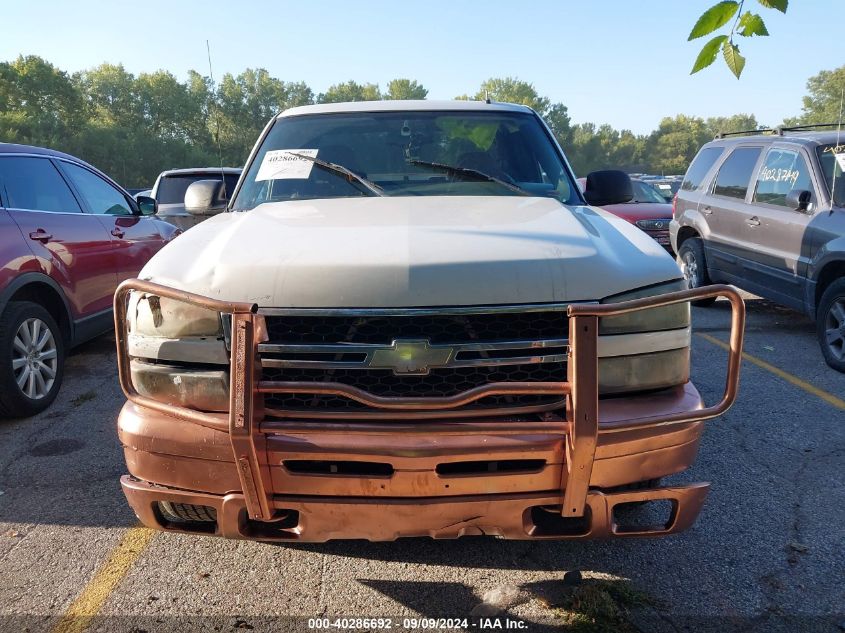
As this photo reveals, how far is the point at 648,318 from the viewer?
2297 mm

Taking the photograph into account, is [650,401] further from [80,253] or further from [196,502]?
[80,253]

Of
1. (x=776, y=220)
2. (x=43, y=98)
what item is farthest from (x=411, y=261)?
(x=43, y=98)

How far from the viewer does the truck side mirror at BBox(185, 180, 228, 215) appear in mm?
3971

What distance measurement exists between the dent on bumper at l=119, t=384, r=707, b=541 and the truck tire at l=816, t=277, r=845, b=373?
165 inches

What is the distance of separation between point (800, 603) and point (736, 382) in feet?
3.54

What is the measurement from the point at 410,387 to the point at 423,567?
3.41 ft

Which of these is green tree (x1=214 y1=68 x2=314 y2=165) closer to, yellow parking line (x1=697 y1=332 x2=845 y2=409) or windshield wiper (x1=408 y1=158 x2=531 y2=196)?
windshield wiper (x1=408 y1=158 x2=531 y2=196)

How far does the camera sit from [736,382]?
2137 mm

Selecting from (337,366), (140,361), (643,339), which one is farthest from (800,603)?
(140,361)

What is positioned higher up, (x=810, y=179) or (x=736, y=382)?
(x=810, y=179)

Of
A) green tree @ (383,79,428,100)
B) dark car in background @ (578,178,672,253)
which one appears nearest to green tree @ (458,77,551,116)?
green tree @ (383,79,428,100)

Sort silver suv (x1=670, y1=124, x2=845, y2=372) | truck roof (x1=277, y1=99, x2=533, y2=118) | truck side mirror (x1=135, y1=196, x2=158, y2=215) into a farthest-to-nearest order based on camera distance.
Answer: truck side mirror (x1=135, y1=196, x2=158, y2=215) < silver suv (x1=670, y1=124, x2=845, y2=372) < truck roof (x1=277, y1=99, x2=533, y2=118)

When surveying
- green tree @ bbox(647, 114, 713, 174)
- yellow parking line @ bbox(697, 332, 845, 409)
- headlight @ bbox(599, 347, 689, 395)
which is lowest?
yellow parking line @ bbox(697, 332, 845, 409)

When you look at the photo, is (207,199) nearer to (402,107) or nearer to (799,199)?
(402,107)
